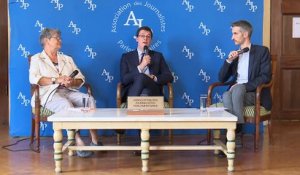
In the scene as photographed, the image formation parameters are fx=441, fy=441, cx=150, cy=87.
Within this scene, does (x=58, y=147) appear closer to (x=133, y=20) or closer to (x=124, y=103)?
(x=124, y=103)

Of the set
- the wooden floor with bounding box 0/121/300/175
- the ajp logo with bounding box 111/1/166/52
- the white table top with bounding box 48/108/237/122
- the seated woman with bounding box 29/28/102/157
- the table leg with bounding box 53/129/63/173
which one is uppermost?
the ajp logo with bounding box 111/1/166/52

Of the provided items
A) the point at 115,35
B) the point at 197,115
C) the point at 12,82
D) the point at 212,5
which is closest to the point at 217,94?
the point at 212,5

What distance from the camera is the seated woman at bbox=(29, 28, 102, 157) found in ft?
13.6

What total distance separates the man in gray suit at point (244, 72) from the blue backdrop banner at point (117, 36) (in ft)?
1.84

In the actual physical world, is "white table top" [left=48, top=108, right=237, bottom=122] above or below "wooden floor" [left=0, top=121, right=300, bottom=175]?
above

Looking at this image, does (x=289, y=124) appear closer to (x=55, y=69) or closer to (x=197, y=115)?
(x=197, y=115)

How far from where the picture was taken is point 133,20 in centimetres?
485

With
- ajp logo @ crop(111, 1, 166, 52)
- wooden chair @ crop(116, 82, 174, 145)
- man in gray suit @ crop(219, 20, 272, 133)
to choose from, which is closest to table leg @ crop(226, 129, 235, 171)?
man in gray suit @ crop(219, 20, 272, 133)

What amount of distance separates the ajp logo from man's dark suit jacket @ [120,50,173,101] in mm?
275

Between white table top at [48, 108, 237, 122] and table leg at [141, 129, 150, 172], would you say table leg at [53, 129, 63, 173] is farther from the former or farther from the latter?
table leg at [141, 129, 150, 172]

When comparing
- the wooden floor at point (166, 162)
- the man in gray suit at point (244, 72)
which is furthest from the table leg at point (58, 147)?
the man in gray suit at point (244, 72)

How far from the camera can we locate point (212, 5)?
16.0ft

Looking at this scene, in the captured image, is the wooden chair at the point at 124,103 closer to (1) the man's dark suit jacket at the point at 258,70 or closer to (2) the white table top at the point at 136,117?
(1) the man's dark suit jacket at the point at 258,70

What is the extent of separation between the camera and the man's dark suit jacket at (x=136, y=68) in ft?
14.7
